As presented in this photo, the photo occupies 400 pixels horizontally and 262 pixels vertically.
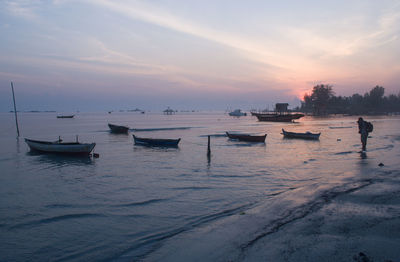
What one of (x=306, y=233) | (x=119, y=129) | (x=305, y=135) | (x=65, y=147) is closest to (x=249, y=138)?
(x=305, y=135)

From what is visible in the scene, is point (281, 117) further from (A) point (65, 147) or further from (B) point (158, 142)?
(A) point (65, 147)

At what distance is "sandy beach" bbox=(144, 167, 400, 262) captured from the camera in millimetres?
6145

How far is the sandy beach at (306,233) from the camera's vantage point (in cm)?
614

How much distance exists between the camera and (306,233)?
7.22m

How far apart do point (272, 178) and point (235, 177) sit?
2040mm

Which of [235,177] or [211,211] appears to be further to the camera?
[235,177]

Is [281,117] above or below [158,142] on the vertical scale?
above

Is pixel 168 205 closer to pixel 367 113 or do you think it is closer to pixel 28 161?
pixel 28 161

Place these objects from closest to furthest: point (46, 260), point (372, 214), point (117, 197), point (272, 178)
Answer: point (46, 260)
point (372, 214)
point (117, 197)
point (272, 178)

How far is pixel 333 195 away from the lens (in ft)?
35.1

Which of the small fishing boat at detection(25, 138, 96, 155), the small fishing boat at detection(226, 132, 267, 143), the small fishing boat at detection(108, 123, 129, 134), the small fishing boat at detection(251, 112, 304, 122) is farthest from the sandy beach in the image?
the small fishing boat at detection(251, 112, 304, 122)

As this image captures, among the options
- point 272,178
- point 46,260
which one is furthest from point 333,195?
point 46,260

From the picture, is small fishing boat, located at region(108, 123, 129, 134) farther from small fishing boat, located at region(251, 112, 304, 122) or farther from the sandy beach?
small fishing boat, located at region(251, 112, 304, 122)

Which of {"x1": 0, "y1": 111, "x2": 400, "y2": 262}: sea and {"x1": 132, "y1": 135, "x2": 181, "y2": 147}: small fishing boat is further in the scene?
{"x1": 132, "y1": 135, "x2": 181, "y2": 147}: small fishing boat
